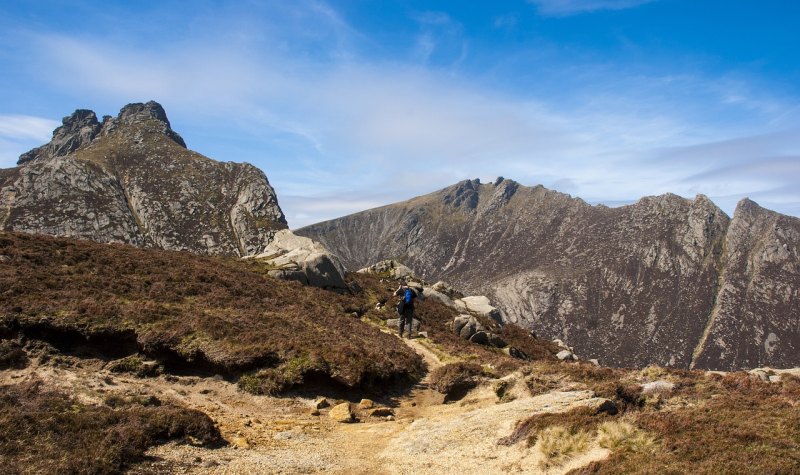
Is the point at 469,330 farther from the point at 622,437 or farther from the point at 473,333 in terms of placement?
the point at 622,437

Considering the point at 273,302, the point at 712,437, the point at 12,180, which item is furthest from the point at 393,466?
the point at 12,180

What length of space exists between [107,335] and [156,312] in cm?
264

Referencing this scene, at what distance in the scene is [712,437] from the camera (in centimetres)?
1099

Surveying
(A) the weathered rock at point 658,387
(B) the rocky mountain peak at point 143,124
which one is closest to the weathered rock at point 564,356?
(A) the weathered rock at point 658,387

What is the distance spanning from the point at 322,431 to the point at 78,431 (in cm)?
721

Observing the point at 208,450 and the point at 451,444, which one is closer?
the point at 208,450

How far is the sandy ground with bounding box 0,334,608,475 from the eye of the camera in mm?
12438

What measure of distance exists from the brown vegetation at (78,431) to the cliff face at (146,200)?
10577 cm

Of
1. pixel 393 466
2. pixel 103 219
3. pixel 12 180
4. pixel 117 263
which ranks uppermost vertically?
pixel 12 180

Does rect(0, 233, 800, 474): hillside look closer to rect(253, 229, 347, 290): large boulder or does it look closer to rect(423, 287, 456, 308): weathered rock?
rect(253, 229, 347, 290): large boulder

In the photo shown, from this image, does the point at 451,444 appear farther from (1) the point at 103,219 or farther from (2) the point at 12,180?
(2) the point at 12,180

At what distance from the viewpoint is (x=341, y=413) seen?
58.1ft

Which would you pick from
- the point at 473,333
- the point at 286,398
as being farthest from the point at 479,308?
the point at 286,398

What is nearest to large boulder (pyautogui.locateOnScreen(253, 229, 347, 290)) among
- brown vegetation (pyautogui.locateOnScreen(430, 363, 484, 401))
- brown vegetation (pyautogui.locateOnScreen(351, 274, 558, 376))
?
brown vegetation (pyautogui.locateOnScreen(351, 274, 558, 376))
